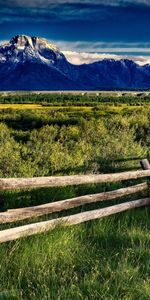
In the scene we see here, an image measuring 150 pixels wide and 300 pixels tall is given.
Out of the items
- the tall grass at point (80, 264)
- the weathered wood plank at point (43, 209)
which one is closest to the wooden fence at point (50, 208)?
the weathered wood plank at point (43, 209)

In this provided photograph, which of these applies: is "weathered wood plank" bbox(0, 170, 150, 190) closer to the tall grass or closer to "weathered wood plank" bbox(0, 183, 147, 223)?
"weathered wood plank" bbox(0, 183, 147, 223)

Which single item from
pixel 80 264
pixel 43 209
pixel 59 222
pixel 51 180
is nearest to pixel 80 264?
pixel 80 264

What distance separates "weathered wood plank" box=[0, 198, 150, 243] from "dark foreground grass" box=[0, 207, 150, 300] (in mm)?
86

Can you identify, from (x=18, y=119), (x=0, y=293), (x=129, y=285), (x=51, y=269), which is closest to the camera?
(x=0, y=293)

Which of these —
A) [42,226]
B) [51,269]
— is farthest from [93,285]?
[42,226]

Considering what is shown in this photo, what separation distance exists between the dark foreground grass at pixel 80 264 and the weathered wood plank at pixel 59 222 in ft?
0.28

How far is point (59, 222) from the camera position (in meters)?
6.11

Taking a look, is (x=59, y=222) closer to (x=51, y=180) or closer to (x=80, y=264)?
(x=51, y=180)

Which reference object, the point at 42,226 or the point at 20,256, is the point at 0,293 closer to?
the point at 20,256

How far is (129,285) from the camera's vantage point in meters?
4.35

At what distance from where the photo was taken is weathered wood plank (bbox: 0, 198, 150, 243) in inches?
208

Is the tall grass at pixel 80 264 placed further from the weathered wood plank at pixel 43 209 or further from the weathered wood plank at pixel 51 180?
the weathered wood plank at pixel 51 180

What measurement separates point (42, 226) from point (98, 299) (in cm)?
188

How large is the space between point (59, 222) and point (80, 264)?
1186 mm
